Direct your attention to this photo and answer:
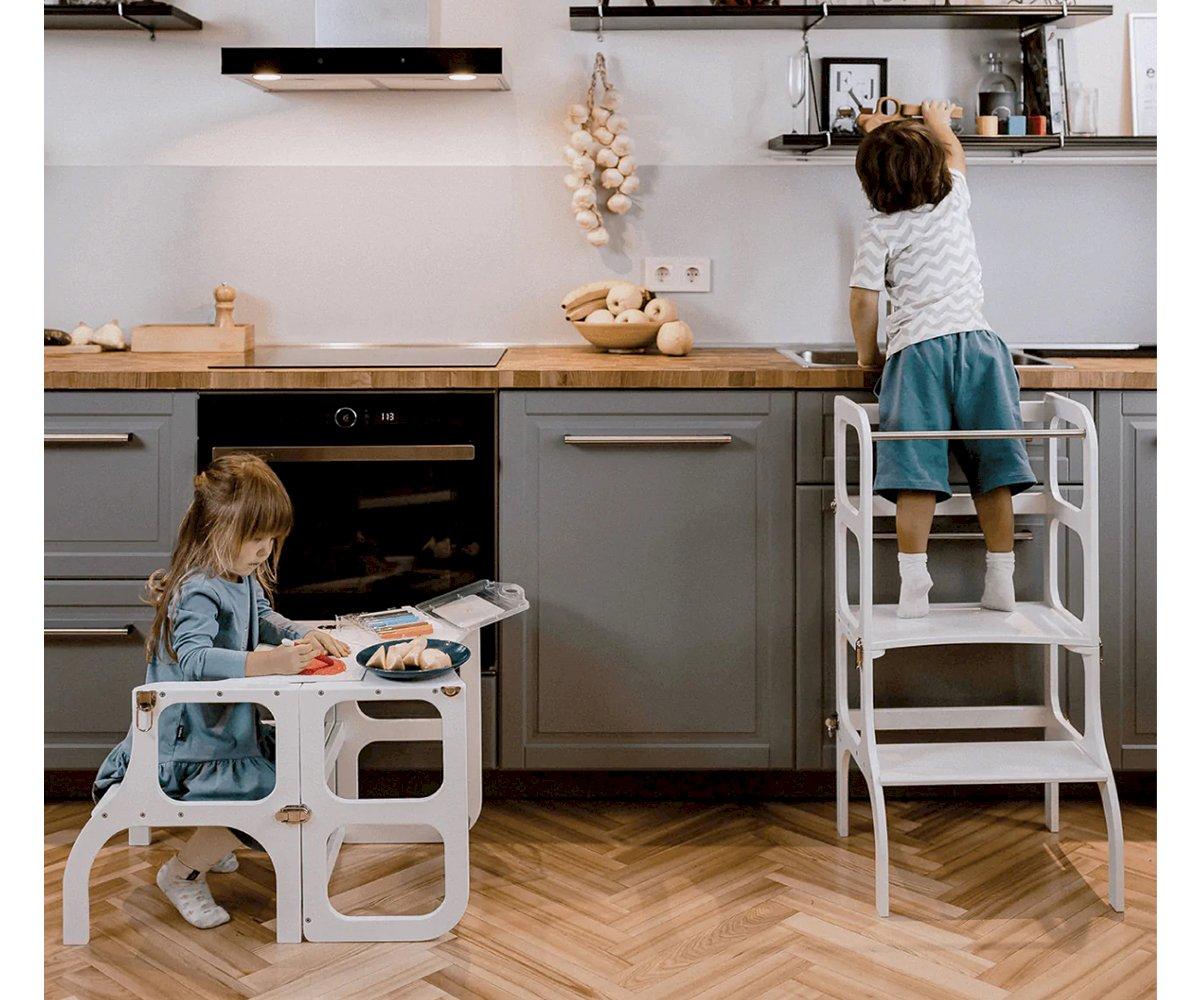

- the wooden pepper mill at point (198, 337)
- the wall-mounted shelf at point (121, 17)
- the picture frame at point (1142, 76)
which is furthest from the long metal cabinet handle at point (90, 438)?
the picture frame at point (1142, 76)

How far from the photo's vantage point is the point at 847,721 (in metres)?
2.39

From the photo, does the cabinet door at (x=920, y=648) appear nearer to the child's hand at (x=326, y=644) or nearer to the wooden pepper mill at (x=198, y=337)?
the child's hand at (x=326, y=644)

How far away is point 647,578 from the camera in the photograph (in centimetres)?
252

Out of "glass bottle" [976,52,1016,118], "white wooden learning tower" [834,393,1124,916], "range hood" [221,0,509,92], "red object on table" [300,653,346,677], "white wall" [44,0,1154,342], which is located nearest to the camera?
"red object on table" [300,653,346,677]

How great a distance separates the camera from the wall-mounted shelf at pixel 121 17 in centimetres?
279

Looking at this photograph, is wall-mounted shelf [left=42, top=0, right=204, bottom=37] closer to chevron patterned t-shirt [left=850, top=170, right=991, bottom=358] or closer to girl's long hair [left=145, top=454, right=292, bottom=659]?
girl's long hair [left=145, top=454, right=292, bottom=659]

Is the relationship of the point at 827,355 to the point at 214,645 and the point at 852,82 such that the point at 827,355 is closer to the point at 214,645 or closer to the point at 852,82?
the point at 852,82

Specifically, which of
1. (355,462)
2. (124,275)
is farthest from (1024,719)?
(124,275)

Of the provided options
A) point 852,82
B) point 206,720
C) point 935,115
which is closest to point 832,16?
point 852,82

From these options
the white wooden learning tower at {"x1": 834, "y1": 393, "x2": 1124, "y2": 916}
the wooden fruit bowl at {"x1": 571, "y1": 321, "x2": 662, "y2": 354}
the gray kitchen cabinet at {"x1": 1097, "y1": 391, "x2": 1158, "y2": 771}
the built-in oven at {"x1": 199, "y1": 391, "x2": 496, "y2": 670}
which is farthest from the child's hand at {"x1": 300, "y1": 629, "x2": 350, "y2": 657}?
the gray kitchen cabinet at {"x1": 1097, "y1": 391, "x2": 1158, "y2": 771}

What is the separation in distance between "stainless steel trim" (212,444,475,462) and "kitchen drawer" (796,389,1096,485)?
67 cm

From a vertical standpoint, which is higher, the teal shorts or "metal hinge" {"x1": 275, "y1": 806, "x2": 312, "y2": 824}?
the teal shorts

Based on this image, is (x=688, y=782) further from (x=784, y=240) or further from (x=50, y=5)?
(x=50, y=5)

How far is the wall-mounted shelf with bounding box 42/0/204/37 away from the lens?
2.79m
